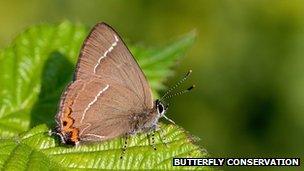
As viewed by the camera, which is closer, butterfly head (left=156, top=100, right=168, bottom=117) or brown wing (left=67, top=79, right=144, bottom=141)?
brown wing (left=67, top=79, right=144, bottom=141)

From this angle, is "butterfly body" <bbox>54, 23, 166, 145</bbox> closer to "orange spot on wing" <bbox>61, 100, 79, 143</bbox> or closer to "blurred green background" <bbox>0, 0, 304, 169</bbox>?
"orange spot on wing" <bbox>61, 100, 79, 143</bbox>

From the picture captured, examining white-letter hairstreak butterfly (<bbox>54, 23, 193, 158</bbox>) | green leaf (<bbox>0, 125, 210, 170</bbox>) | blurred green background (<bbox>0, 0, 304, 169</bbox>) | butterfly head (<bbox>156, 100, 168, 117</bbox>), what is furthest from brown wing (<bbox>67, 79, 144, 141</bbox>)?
blurred green background (<bbox>0, 0, 304, 169</bbox>)

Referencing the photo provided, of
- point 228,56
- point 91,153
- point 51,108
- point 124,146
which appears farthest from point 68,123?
point 228,56

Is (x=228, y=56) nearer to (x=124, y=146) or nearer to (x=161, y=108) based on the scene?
(x=161, y=108)

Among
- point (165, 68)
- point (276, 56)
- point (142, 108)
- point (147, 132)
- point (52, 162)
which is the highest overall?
point (276, 56)

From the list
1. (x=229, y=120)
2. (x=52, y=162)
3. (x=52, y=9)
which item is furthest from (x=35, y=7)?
(x=52, y=162)

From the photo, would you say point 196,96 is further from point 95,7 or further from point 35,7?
point 35,7
